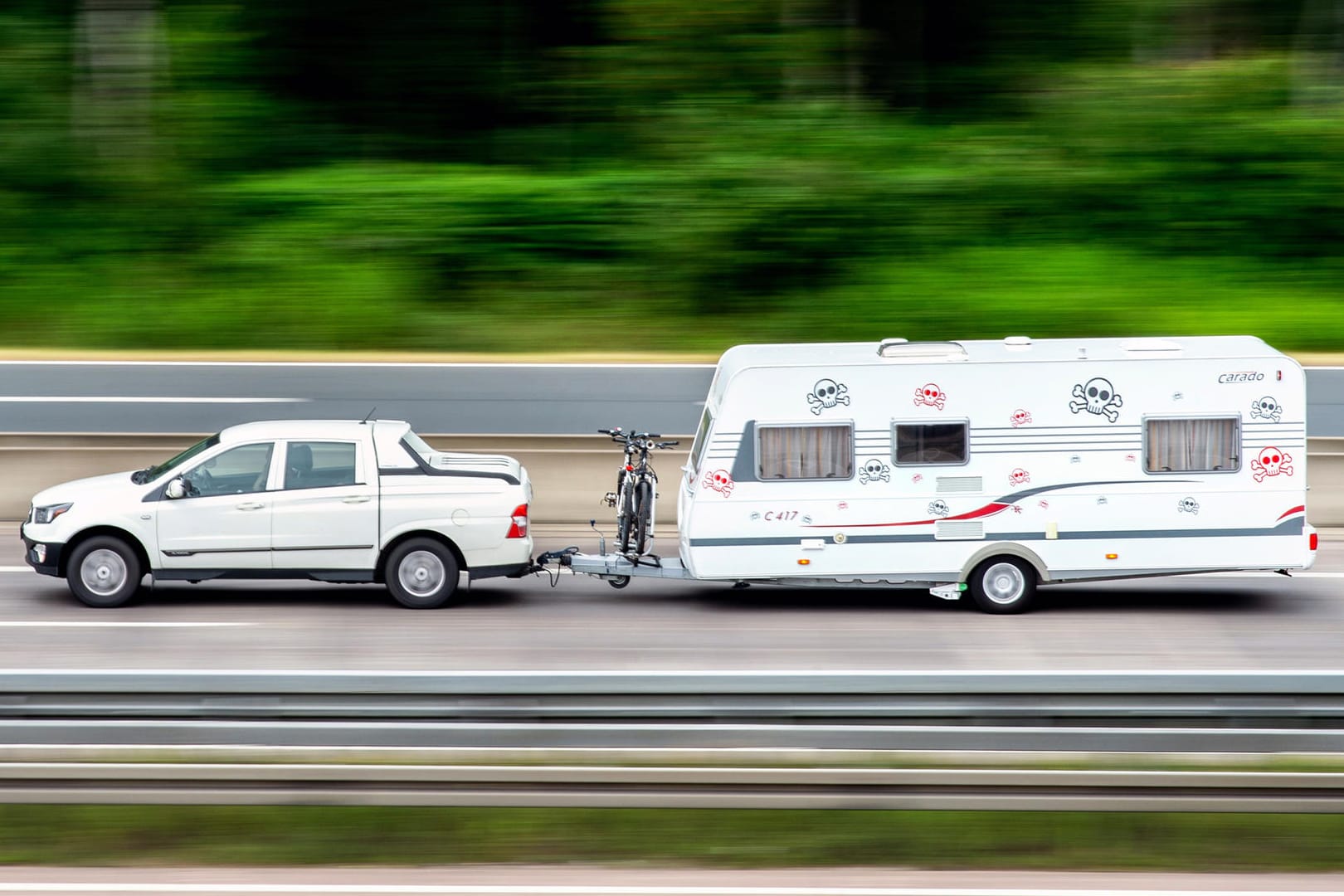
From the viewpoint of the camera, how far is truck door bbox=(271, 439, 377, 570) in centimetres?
1258

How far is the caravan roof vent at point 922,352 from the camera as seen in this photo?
12602 mm

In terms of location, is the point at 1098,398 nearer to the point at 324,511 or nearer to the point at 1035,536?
the point at 1035,536

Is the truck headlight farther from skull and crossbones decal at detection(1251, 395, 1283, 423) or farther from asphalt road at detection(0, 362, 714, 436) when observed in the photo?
Answer: skull and crossbones decal at detection(1251, 395, 1283, 423)

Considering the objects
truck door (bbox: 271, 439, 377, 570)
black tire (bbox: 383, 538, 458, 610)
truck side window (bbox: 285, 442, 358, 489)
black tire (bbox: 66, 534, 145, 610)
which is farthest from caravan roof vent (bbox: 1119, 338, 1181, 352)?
black tire (bbox: 66, 534, 145, 610)

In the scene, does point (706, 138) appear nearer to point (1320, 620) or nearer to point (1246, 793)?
point (1320, 620)

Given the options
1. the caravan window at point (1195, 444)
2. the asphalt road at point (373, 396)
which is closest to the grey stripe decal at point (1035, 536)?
the caravan window at point (1195, 444)

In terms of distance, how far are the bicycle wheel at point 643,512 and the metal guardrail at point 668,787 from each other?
5581 millimetres

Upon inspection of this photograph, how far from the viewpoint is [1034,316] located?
20.5 meters

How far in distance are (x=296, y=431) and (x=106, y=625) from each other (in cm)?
218

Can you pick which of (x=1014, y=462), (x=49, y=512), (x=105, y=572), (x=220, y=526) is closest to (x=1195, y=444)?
(x=1014, y=462)

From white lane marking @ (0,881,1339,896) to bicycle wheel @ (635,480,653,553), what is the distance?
609cm

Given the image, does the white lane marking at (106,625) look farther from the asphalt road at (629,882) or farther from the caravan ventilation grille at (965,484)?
the caravan ventilation grille at (965,484)

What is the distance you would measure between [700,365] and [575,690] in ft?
29.9

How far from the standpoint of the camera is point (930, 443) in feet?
41.2
